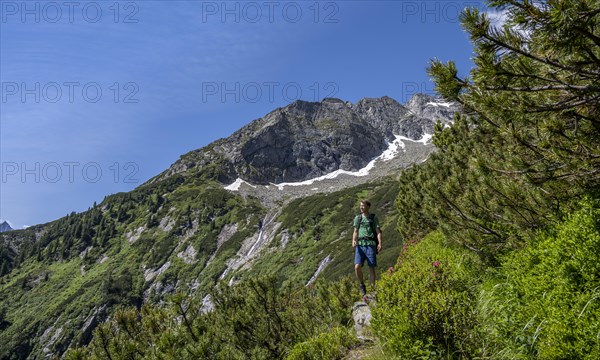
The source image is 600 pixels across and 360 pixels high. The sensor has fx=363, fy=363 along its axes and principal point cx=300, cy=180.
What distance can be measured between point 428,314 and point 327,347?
303cm

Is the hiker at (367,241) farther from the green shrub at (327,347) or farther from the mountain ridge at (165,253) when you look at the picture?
the mountain ridge at (165,253)

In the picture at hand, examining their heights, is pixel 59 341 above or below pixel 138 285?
below

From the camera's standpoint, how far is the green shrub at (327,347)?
7891 mm

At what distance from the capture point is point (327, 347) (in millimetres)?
7938

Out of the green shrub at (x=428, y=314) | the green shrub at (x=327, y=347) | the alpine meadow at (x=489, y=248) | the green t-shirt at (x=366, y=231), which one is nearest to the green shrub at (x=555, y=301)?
the alpine meadow at (x=489, y=248)

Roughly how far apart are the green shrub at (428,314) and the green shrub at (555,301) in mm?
419

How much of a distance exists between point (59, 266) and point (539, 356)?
204 meters

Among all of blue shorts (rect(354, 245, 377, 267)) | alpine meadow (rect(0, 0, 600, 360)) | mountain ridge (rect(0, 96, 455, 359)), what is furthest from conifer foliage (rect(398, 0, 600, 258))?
mountain ridge (rect(0, 96, 455, 359))

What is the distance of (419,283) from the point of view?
685cm

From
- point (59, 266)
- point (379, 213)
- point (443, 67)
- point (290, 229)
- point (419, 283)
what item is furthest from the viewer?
point (59, 266)

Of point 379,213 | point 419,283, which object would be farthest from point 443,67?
point 379,213

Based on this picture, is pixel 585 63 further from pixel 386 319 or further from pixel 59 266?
pixel 59 266

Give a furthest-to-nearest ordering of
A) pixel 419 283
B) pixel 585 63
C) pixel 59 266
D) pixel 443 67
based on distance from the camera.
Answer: pixel 59 266
pixel 419 283
pixel 443 67
pixel 585 63

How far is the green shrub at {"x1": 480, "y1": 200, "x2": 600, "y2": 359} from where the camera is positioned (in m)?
3.87
